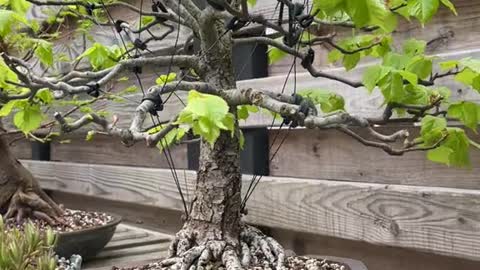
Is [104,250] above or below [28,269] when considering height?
below

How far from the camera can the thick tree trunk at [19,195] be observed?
1.64 m

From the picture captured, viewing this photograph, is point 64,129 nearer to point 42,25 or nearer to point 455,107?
point 455,107

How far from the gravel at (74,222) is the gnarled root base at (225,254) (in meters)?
0.56

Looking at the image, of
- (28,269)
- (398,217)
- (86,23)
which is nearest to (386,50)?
(398,217)

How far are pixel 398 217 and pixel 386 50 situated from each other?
0.35 meters

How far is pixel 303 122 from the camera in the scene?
71cm

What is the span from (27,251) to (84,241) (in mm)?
449

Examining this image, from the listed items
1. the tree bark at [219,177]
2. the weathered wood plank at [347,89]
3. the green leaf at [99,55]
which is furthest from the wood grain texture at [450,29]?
the green leaf at [99,55]

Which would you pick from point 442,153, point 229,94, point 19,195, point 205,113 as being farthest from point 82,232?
point 205,113

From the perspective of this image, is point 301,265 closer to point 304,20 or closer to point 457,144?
point 457,144

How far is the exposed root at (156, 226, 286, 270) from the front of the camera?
95 centimetres

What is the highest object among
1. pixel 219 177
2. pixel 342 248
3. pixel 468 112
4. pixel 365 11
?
pixel 365 11

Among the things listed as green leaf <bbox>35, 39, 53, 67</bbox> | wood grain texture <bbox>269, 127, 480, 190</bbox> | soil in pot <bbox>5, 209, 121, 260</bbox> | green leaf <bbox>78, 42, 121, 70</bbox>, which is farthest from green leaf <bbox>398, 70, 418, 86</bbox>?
soil in pot <bbox>5, 209, 121, 260</bbox>

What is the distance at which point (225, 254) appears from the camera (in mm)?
966
